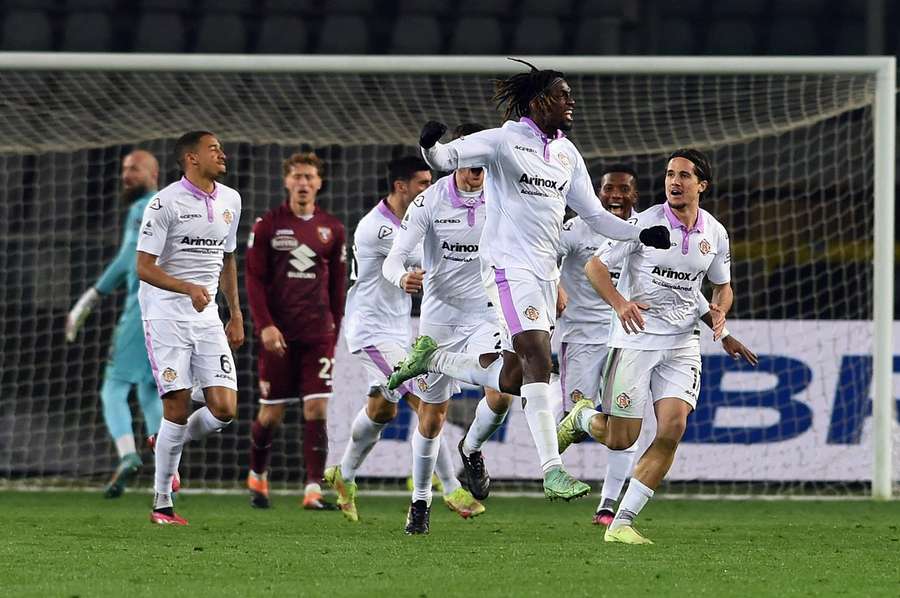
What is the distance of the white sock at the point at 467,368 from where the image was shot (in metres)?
6.91

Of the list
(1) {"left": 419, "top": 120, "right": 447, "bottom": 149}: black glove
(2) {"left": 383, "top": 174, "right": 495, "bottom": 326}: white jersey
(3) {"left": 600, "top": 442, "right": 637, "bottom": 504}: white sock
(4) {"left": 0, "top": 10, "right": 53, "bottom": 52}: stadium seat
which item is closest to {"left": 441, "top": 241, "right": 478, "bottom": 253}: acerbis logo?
(2) {"left": 383, "top": 174, "right": 495, "bottom": 326}: white jersey

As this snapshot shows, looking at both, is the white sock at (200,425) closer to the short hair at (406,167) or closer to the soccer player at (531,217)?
the short hair at (406,167)

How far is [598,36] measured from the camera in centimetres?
1337

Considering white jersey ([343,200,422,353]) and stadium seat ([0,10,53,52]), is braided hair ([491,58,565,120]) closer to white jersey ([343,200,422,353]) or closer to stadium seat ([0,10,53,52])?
white jersey ([343,200,422,353])

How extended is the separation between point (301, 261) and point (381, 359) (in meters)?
1.14

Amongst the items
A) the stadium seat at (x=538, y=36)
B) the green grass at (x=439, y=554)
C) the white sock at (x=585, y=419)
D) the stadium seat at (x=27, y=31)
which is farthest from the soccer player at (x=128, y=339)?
the stadium seat at (x=538, y=36)

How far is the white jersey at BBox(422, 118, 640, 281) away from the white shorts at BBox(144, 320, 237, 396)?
63.7 inches

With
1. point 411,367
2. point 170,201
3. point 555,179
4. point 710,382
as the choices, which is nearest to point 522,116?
point 555,179

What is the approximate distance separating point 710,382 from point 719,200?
163 cm

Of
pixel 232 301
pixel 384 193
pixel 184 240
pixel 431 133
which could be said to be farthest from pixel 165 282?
pixel 384 193

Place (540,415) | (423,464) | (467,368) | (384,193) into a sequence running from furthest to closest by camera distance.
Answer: (384,193) < (423,464) < (467,368) < (540,415)

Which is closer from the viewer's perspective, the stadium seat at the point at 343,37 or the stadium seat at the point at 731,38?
the stadium seat at the point at 343,37

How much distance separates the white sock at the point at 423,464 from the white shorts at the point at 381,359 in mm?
812

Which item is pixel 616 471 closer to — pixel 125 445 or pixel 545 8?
pixel 125 445
